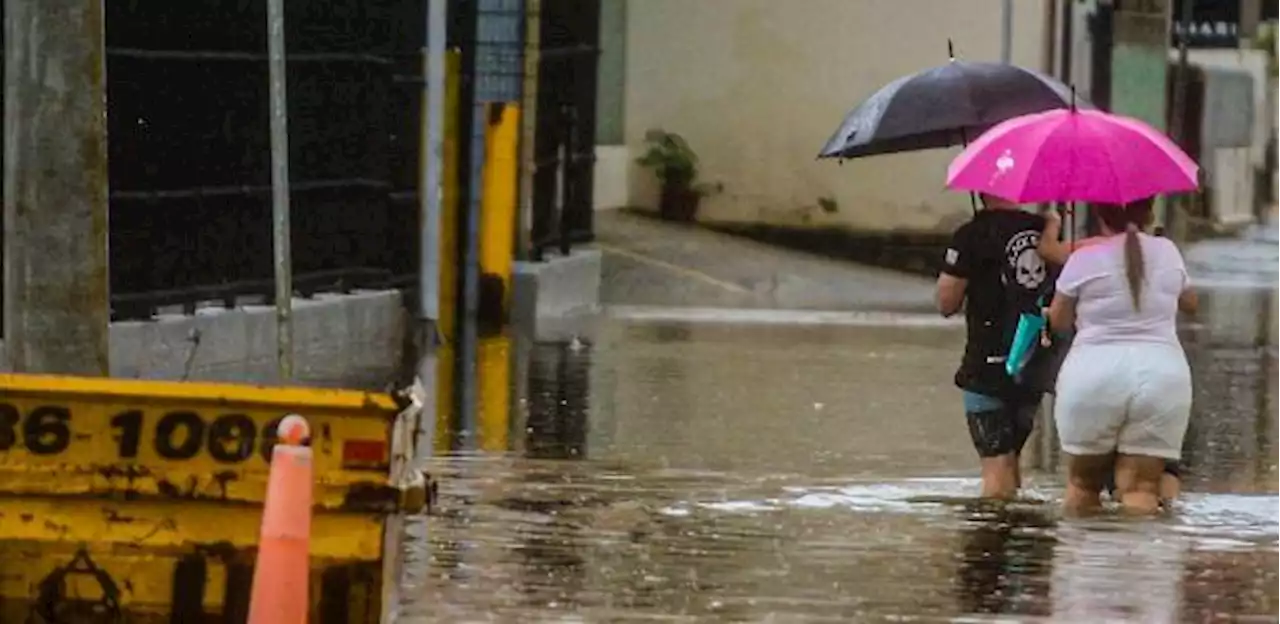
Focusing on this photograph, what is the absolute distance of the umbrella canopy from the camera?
1172 cm

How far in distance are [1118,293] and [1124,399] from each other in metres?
0.37

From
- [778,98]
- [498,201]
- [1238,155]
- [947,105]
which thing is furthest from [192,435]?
[1238,155]

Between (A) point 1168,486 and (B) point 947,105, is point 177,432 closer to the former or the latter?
(A) point 1168,486

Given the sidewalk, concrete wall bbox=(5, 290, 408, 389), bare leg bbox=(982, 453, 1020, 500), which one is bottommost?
the sidewalk

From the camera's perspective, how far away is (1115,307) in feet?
Answer: 33.6

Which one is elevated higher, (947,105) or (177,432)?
(947,105)

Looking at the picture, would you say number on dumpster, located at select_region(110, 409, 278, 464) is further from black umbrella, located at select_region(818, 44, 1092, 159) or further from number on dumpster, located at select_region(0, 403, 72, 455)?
black umbrella, located at select_region(818, 44, 1092, 159)

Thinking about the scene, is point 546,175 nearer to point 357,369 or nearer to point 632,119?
point 357,369

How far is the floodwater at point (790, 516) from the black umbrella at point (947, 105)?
1.42 meters

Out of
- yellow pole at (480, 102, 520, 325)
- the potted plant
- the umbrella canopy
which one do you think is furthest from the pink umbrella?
the potted plant

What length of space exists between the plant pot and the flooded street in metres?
14.0

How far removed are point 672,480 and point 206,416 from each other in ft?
16.7

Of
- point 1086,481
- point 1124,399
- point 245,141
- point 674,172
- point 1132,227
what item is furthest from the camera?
point 674,172

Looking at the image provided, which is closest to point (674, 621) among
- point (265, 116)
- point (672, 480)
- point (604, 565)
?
point (604, 565)
